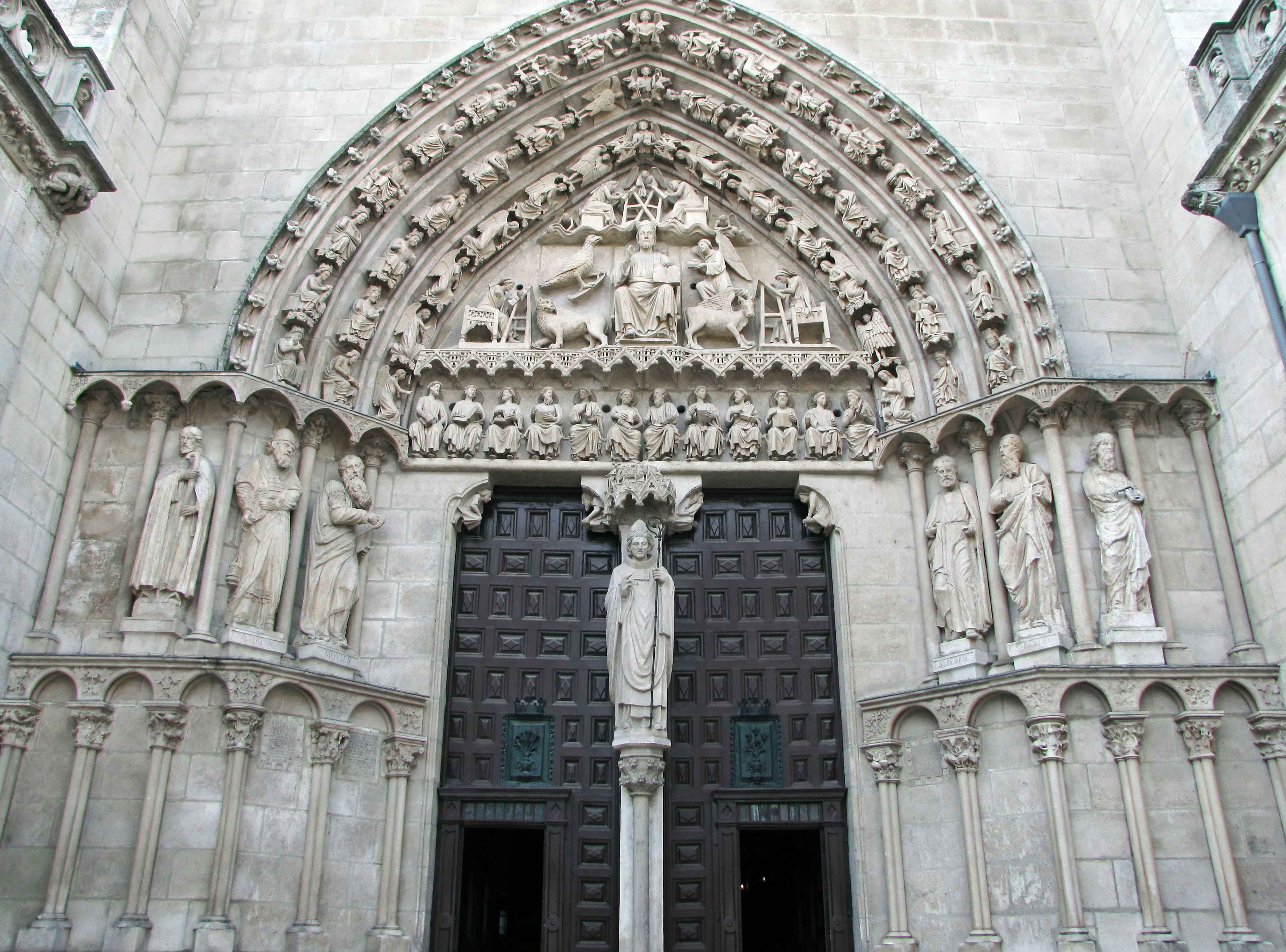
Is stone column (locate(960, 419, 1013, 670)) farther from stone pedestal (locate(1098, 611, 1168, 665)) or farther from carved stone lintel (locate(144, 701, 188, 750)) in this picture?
carved stone lintel (locate(144, 701, 188, 750))

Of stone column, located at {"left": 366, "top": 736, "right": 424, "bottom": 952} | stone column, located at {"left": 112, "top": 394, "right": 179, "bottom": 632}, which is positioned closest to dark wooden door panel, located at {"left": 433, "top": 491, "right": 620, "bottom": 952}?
stone column, located at {"left": 366, "top": 736, "right": 424, "bottom": 952}

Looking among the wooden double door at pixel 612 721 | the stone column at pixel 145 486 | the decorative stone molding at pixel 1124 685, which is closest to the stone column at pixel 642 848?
the wooden double door at pixel 612 721

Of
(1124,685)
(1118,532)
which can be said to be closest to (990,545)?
(1118,532)

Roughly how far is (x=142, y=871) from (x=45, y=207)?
15.7 ft

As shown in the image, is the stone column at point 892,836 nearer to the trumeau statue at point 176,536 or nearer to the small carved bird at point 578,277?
the small carved bird at point 578,277

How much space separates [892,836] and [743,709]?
153cm

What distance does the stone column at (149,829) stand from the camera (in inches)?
278

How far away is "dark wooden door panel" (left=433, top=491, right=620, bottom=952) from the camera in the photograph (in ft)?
28.0

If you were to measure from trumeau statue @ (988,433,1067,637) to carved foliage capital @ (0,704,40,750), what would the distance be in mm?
6969

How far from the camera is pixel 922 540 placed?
9.09m

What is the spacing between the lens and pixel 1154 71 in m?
9.43

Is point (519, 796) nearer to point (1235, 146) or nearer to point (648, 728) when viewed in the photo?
point (648, 728)

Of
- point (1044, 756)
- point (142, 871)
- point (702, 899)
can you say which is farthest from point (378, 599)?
point (1044, 756)

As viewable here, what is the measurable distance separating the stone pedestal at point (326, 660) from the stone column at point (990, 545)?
4923mm
